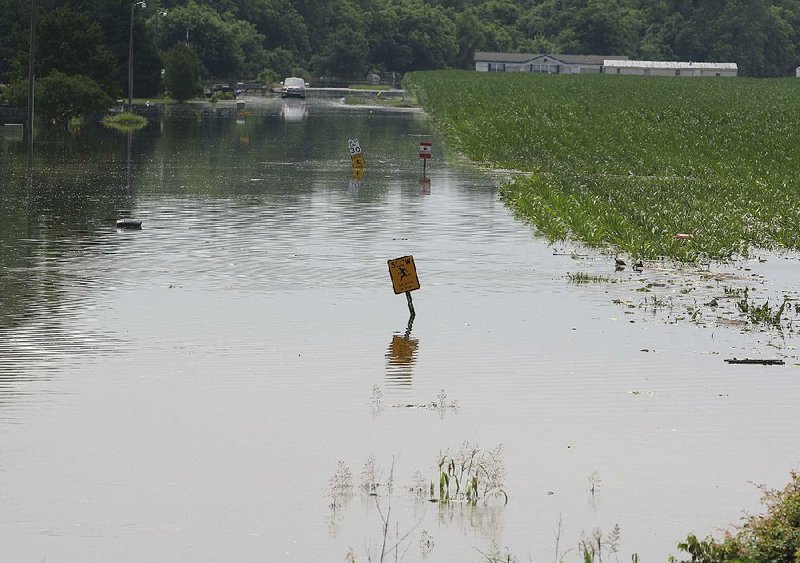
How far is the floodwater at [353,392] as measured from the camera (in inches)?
366

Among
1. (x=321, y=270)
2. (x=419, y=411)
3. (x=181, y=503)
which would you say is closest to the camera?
(x=181, y=503)

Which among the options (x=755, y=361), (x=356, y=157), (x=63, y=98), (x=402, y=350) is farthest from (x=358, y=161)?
(x=63, y=98)

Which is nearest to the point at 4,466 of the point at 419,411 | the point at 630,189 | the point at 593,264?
the point at 419,411

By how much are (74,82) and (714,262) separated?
150ft

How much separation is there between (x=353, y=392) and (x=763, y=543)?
5.74 meters

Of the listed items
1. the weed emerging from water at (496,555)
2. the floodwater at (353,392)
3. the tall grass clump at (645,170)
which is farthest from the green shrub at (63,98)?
the weed emerging from water at (496,555)

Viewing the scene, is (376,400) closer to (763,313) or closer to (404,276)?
(404,276)

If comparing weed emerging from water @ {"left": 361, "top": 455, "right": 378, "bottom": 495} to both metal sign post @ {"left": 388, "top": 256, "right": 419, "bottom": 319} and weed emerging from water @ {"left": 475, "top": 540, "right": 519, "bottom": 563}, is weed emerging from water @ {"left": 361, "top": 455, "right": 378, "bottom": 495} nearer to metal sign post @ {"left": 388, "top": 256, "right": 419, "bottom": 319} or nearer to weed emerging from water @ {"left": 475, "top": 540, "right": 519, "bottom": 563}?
weed emerging from water @ {"left": 475, "top": 540, "right": 519, "bottom": 563}

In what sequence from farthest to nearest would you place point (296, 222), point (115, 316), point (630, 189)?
point (630, 189) → point (296, 222) → point (115, 316)

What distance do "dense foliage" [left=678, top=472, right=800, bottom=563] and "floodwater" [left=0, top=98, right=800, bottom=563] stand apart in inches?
35.4

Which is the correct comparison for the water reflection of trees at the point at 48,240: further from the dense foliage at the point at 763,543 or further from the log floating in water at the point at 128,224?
the dense foliage at the point at 763,543

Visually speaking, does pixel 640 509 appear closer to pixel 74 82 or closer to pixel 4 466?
pixel 4 466

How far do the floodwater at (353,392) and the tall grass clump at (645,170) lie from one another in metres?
1.52

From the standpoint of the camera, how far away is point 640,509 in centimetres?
966
